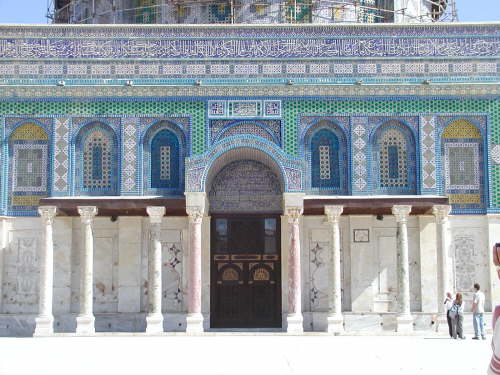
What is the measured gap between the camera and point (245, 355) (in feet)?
46.4

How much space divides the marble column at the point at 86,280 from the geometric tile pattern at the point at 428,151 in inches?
296

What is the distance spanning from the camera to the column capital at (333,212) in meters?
19.7

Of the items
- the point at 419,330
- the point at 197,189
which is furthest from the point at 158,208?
the point at 419,330

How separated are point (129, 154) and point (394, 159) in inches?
242

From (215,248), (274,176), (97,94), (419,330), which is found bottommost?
(419,330)

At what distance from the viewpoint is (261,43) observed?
20.8 meters

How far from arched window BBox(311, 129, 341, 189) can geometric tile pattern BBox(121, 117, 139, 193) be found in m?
4.11

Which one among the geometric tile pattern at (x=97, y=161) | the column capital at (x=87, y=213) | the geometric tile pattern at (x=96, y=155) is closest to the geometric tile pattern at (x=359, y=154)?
the geometric tile pattern at (x=96, y=155)

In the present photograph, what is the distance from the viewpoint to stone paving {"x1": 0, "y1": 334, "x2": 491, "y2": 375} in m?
12.2

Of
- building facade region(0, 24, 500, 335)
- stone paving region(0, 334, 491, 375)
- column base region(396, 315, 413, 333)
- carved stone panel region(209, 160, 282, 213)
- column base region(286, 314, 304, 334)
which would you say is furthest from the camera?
Result: carved stone panel region(209, 160, 282, 213)

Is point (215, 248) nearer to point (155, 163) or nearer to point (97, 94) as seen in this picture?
point (155, 163)

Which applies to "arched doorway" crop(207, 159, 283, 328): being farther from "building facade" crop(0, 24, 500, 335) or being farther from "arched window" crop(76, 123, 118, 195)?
"arched window" crop(76, 123, 118, 195)

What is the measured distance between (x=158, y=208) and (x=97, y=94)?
3.11 metres

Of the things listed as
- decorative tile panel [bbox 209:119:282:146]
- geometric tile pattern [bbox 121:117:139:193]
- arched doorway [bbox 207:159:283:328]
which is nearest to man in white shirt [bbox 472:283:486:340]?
arched doorway [bbox 207:159:283:328]
